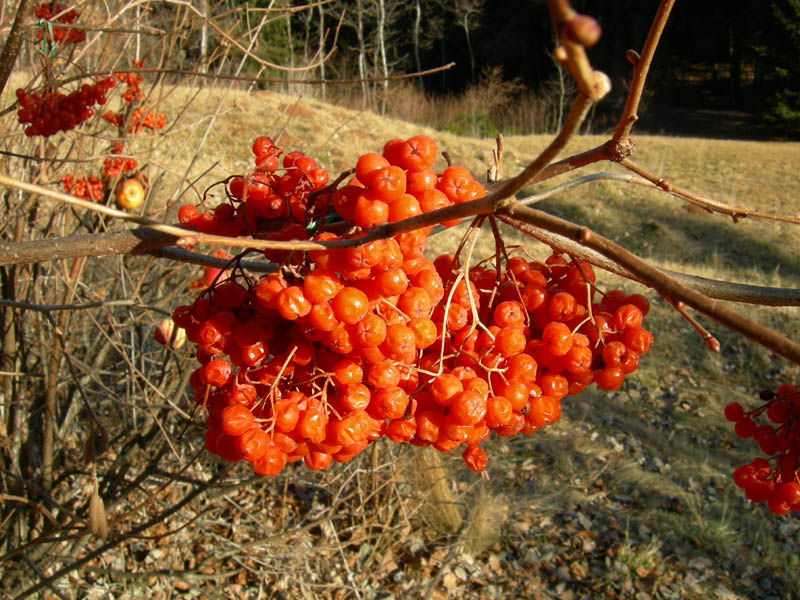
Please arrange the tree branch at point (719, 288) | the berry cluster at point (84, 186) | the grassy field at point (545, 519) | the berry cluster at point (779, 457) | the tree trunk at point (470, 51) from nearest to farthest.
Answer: the tree branch at point (719, 288) → the berry cluster at point (779, 457) → the grassy field at point (545, 519) → the berry cluster at point (84, 186) → the tree trunk at point (470, 51)

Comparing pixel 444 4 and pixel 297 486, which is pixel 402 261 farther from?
pixel 444 4

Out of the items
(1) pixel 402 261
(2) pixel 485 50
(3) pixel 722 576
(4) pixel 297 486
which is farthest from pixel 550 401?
(2) pixel 485 50

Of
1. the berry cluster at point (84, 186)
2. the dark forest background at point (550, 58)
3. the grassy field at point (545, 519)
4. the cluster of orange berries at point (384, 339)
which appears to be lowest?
the grassy field at point (545, 519)

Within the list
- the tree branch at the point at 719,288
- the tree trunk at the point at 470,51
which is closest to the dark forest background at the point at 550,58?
the tree trunk at the point at 470,51

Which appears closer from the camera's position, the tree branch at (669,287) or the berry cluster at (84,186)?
the tree branch at (669,287)

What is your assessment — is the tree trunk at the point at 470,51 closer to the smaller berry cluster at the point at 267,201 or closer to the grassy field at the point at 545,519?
the grassy field at the point at 545,519

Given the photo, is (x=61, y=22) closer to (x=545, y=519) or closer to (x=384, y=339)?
(x=384, y=339)
